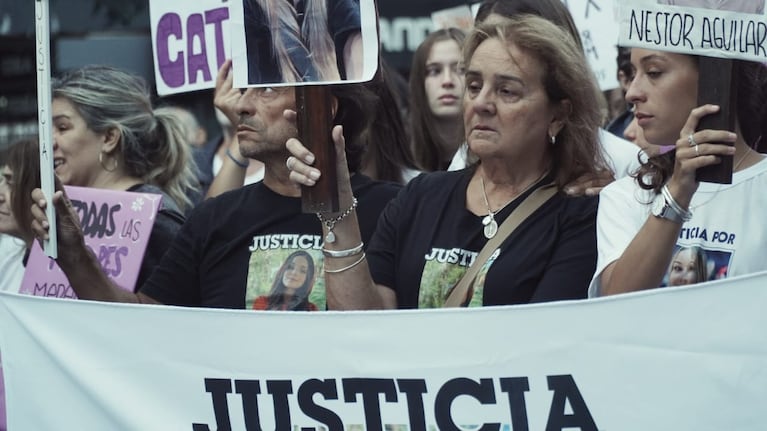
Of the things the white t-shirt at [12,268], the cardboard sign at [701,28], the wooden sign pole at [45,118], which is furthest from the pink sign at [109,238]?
the cardboard sign at [701,28]

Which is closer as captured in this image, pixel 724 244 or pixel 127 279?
pixel 724 244

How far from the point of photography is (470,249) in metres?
3.54

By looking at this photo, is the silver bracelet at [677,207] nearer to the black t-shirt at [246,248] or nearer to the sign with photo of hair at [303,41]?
the sign with photo of hair at [303,41]

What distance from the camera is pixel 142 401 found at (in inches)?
131

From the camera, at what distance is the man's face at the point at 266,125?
4027 millimetres

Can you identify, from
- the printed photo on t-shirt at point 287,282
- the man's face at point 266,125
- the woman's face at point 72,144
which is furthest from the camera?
the woman's face at point 72,144

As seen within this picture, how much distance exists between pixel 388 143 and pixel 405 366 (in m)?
1.93

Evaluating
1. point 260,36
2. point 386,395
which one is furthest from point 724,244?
point 260,36

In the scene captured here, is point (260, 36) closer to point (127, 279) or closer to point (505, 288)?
point (505, 288)

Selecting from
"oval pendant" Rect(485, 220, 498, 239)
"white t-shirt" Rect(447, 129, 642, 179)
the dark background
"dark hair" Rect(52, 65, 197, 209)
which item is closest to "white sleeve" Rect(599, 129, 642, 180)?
"white t-shirt" Rect(447, 129, 642, 179)

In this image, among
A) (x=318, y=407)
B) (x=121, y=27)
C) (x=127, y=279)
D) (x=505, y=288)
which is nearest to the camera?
(x=318, y=407)

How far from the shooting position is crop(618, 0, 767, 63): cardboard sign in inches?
123

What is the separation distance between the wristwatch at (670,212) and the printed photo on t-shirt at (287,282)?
1.07 metres

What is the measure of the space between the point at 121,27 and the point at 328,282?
8.80 metres
